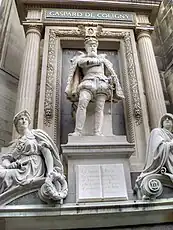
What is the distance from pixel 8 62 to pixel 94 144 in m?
7.36

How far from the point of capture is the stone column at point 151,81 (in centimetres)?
820

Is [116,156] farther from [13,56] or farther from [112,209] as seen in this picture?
[13,56]

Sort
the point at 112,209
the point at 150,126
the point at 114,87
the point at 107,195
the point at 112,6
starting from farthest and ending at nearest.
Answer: the point at 112,6 < the point at 150,126 < the point at 114,87 < the point at 107,195 < the point at 112,209

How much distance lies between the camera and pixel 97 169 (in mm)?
5520

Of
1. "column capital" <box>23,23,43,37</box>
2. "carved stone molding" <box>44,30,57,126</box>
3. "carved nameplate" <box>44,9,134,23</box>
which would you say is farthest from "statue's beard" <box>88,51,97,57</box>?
"carved nameplate" <box>44,9,134,23</box>

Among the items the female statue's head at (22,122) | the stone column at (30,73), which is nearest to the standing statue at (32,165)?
the female statue's head at (22,122)

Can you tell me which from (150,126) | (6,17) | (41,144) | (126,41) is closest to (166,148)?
(41,144)

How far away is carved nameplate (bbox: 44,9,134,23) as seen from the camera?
989 centimetres

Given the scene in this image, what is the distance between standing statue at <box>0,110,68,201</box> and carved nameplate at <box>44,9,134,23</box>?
5196mm

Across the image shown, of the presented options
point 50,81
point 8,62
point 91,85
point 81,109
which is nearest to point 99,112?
point 81,109

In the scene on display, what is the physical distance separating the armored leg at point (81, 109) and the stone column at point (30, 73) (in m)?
1.72

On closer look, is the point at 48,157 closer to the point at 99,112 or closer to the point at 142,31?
the point at 99,112

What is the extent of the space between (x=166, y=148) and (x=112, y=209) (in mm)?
1481

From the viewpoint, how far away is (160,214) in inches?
195
